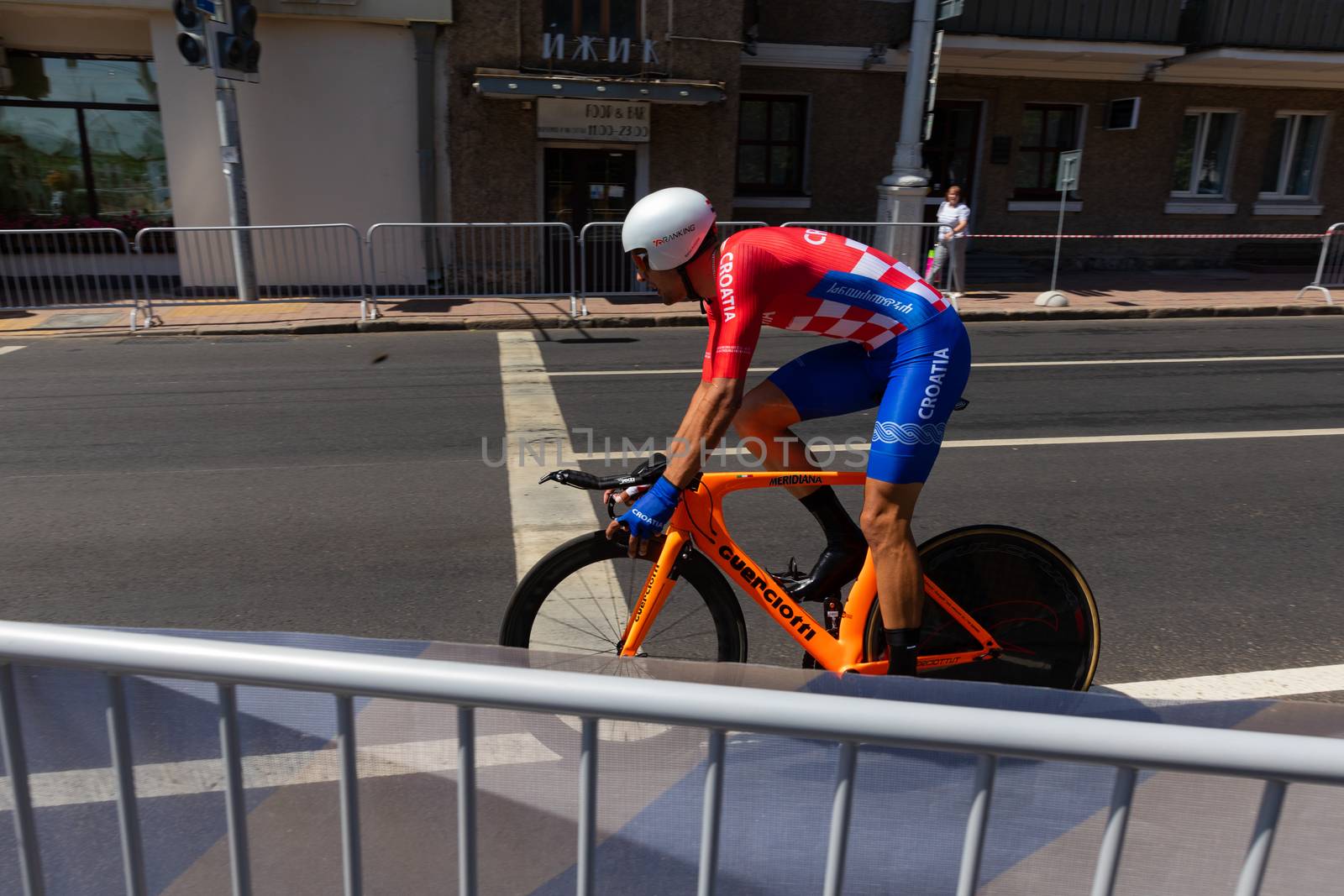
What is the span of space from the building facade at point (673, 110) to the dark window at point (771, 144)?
0.04 m

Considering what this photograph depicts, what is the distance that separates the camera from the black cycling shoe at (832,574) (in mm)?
3219

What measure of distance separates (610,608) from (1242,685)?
2.46 meters

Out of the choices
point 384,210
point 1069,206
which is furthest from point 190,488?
point 1069,206

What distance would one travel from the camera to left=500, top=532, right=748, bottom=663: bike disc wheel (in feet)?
9.67

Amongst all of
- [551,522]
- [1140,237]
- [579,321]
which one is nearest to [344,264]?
[579,321]

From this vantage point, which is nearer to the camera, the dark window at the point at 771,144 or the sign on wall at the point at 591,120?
the sign on wall at the point at 591,120

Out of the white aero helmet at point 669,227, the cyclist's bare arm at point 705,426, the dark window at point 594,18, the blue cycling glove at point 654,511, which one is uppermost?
the dark window at point 594,18

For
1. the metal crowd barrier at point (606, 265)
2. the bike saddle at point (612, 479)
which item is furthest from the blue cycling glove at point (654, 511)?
the metal crowd barrier at point (606, 265)

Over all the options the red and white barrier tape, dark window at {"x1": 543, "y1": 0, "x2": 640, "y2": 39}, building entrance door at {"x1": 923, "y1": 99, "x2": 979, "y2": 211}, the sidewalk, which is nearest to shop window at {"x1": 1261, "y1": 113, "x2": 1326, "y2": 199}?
the red and white barrier tape

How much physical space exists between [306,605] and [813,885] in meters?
3.19

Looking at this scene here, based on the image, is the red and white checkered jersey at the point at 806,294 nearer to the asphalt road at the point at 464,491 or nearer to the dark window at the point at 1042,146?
the asphalt road at the point at 464,491

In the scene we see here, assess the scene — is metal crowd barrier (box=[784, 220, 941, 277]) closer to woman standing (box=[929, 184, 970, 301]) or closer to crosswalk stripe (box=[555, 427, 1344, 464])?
woman standing (box=[929, 184, 970, 301])

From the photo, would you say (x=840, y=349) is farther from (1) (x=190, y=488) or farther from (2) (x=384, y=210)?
(2) (x=384, y=210)

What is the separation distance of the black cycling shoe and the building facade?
41.4ft
